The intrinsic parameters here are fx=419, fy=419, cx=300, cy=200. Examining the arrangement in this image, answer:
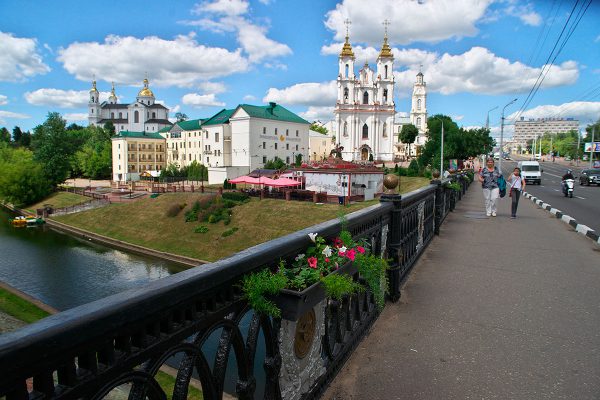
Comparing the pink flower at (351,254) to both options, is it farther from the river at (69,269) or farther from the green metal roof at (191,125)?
the green metal roof at (191,125)

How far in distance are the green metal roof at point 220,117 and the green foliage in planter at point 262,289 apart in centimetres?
7300

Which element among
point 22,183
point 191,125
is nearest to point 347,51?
point 191,125

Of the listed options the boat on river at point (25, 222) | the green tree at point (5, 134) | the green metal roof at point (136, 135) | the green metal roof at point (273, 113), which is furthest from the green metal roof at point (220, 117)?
the green tree at point (5, 134)

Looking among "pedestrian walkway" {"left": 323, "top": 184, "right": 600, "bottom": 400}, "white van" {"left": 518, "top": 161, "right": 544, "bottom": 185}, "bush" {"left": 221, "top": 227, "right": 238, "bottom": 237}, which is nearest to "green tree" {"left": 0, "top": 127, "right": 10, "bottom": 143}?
"bush" {"left": 221, "top": 227, "right": 238, "bottom": 237}

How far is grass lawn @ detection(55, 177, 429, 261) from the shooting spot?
35750mm

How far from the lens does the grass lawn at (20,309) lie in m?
17.7

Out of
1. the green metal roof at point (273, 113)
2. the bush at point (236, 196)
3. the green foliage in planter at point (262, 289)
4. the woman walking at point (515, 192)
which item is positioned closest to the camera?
the green foliage in planter at point (262, 289)

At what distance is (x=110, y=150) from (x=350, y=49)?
55.1 metres

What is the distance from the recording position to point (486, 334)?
4.20m

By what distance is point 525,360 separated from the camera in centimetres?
366

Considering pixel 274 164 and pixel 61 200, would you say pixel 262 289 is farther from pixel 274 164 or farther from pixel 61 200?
pixel 61 200

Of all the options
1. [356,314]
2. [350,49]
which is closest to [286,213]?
[356,314]

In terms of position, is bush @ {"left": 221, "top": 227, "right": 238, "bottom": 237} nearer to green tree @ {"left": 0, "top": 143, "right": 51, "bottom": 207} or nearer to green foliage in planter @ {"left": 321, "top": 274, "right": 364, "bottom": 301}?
green foliage in planter @ {"left": 321, "top": 274, "right": 364, "bottom": 301}

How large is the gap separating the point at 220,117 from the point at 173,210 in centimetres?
3572
